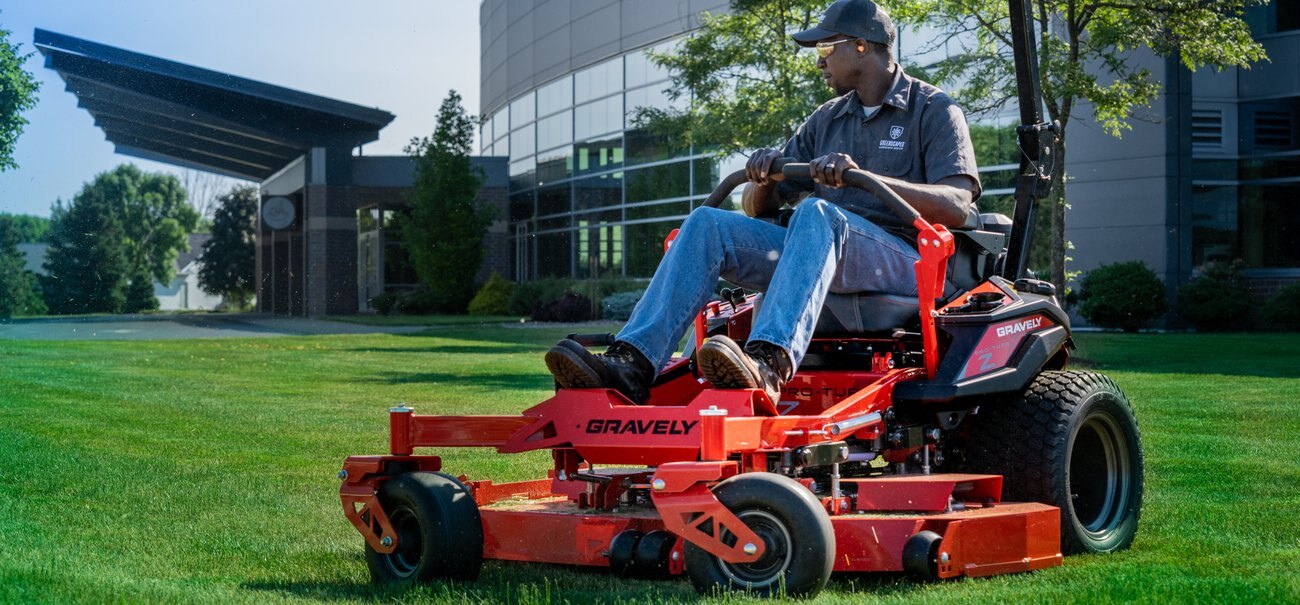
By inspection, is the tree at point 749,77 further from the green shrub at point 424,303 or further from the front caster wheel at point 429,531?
the green shrub at point 424,303

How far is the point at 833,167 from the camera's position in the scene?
506 centimetres

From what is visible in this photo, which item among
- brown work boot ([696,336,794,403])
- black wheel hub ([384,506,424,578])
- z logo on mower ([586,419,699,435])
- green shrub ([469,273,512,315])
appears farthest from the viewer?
green shrub ([469,273,512,315])

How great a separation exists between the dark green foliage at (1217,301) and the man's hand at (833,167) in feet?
71.0

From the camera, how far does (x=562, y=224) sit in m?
42.4

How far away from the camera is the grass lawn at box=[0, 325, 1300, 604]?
15.0 feet

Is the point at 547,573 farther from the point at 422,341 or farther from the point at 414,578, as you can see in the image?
the point at 422,341

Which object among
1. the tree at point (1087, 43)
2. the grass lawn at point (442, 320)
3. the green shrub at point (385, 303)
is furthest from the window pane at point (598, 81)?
the tree at point (1087, 43)

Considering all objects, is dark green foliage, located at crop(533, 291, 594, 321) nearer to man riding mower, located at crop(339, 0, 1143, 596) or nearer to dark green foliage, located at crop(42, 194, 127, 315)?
dark green foliage, located at crop(42, 194, 127, 315)

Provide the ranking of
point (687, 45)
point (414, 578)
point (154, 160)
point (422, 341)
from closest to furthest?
point (414, 578)
point (687, 45)
point (422, 341)
point (154, 160)

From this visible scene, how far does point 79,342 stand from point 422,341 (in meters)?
6.07

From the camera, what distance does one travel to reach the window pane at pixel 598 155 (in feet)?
126

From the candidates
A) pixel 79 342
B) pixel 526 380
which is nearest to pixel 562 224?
pixel 79 342

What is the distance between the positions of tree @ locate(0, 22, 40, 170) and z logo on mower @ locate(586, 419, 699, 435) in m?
18.0

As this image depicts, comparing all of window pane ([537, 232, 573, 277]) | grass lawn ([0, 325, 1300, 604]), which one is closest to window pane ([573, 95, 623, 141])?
window pane ([537, 232, 573, 277])
